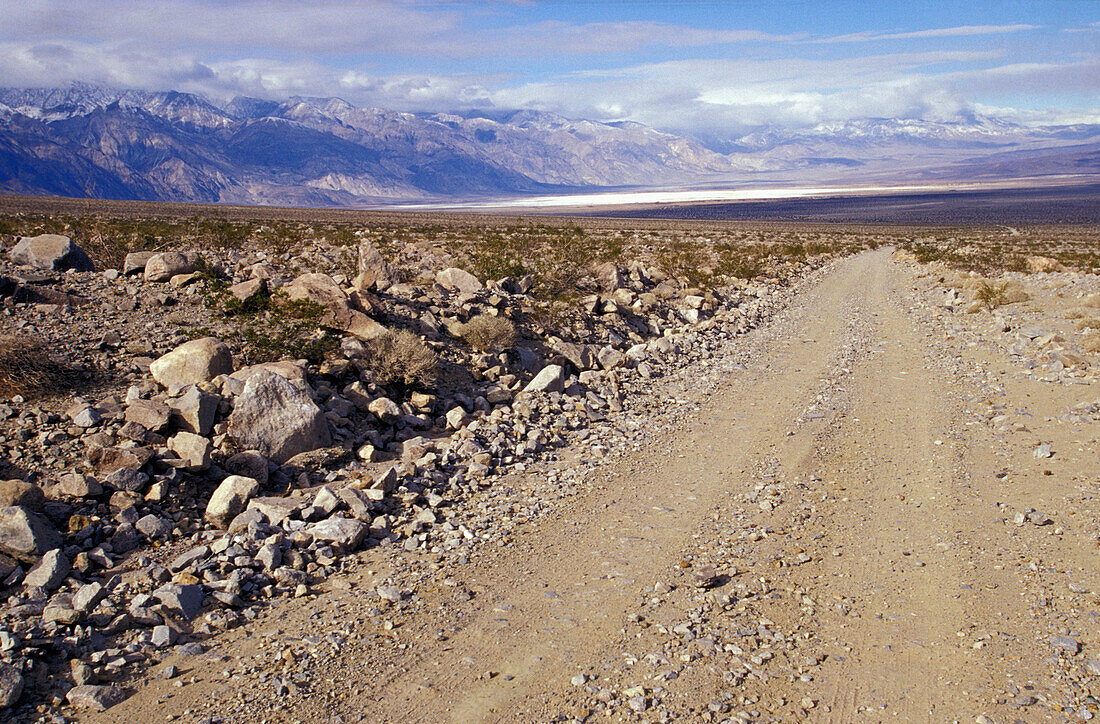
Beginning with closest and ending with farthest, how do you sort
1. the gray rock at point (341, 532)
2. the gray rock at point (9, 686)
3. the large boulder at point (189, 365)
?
1. the gray rock at point (9, 686)
2. the gray rock at point (341, 532)
3. the large boulder at point (189, 365)

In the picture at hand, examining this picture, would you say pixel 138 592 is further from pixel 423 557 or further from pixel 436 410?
pixel 436 410

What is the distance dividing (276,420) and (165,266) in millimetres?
5296

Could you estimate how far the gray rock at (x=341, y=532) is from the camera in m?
5.52

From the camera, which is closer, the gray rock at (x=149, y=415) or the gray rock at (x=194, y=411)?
the gray rock at (x=149, y=415)

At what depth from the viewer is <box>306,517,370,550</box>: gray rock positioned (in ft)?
18.1

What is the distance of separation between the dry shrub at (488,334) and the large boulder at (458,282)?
224 cm

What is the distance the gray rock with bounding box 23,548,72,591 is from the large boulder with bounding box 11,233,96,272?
25.6ft

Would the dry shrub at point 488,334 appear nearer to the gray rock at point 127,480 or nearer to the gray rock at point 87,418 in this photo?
the gray rock at point 87,418

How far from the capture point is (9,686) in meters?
3.78

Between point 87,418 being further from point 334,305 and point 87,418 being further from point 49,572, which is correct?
point 334,305

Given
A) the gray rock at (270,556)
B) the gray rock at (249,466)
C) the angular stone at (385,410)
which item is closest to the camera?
the gray rock at (270,556)

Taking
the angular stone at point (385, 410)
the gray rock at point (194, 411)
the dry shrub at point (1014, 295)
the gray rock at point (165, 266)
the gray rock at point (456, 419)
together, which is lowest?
the gray rock at point (456, 419)

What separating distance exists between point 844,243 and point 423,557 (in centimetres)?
5282

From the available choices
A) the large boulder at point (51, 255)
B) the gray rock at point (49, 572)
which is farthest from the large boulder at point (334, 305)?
the gray rock at point (49, 572)
